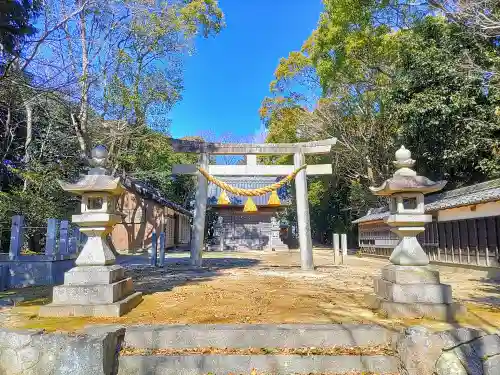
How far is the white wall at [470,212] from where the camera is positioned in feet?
39.9

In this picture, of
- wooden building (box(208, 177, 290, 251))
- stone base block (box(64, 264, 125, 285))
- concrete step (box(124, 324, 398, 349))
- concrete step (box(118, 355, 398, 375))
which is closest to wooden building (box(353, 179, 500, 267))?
concrete step (box(124, 324, 398, 349))

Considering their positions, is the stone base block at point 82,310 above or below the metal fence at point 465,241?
below

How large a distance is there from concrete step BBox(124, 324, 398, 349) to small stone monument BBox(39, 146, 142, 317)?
4.13ft

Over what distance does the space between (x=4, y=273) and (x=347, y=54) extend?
17.4 m

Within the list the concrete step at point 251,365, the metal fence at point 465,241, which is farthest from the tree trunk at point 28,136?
the metal fence at point 465,241

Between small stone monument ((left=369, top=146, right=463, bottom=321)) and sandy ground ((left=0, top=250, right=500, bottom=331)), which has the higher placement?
small stone monument ((left=369, top=146, right=463, bottom=321))

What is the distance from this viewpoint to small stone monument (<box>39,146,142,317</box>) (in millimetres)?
5441

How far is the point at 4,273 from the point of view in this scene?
31.5ft

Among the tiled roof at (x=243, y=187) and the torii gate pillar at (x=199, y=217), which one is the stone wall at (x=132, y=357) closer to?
the torii gate pillar at (x=199, y=217)

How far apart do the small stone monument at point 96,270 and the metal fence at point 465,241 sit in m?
11.9

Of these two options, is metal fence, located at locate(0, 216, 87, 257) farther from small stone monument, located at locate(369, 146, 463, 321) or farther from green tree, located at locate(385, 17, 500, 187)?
green tree, located at locate(385, 17, 500, 187)

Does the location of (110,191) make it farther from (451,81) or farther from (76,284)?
(451,81)

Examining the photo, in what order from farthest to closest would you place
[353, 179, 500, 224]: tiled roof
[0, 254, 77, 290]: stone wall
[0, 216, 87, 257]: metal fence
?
[353, 179, 500, 224]: tiled roof, [0, 216, 87, 257]: metal fence, [0, 254, 77, 290]: stone wall

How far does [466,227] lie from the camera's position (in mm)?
13984
